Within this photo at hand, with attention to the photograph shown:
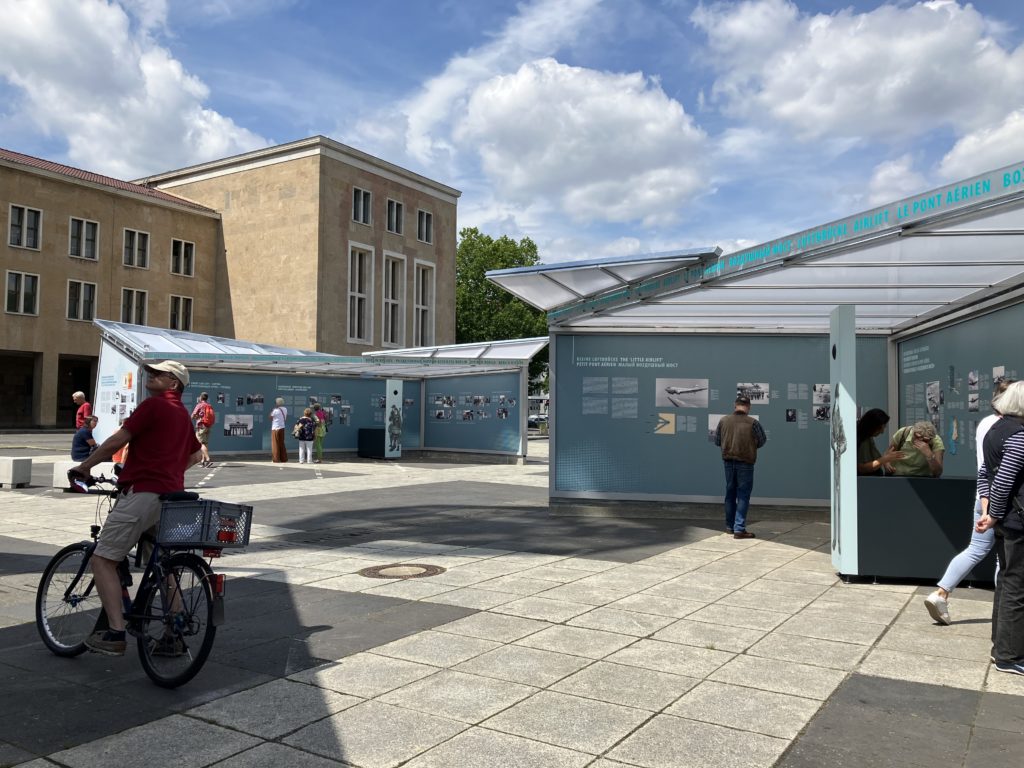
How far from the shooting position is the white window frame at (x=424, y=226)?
186 feet

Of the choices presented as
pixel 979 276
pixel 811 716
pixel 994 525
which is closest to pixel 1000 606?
pixel 994 525

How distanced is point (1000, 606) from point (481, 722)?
3197mm

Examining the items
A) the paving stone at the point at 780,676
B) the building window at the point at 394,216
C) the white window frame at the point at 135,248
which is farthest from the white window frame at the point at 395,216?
the paving stone at the point at 780,676

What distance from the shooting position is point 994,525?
17.5 ft

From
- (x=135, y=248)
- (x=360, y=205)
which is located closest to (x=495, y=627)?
(x=360, y=205)

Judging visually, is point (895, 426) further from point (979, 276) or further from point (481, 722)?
point (481, 722)

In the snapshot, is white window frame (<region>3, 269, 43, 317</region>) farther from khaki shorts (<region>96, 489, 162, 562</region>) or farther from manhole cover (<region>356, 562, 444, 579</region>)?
khaki shorts (<region>96, 489, 162, 562</region>)

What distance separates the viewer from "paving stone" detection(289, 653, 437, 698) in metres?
4.73

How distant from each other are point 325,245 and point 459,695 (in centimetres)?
4708

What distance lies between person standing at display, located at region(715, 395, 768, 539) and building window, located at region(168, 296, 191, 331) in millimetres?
47966

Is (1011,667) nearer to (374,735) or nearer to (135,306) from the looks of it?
(374,735)

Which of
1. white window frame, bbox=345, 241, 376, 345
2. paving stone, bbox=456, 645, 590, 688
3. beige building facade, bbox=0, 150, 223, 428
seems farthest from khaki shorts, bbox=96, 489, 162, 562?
white window frame, bbox=345, 241, 376, 345

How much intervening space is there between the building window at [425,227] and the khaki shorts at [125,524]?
2077 inches

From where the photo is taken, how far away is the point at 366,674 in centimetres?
→ 496
